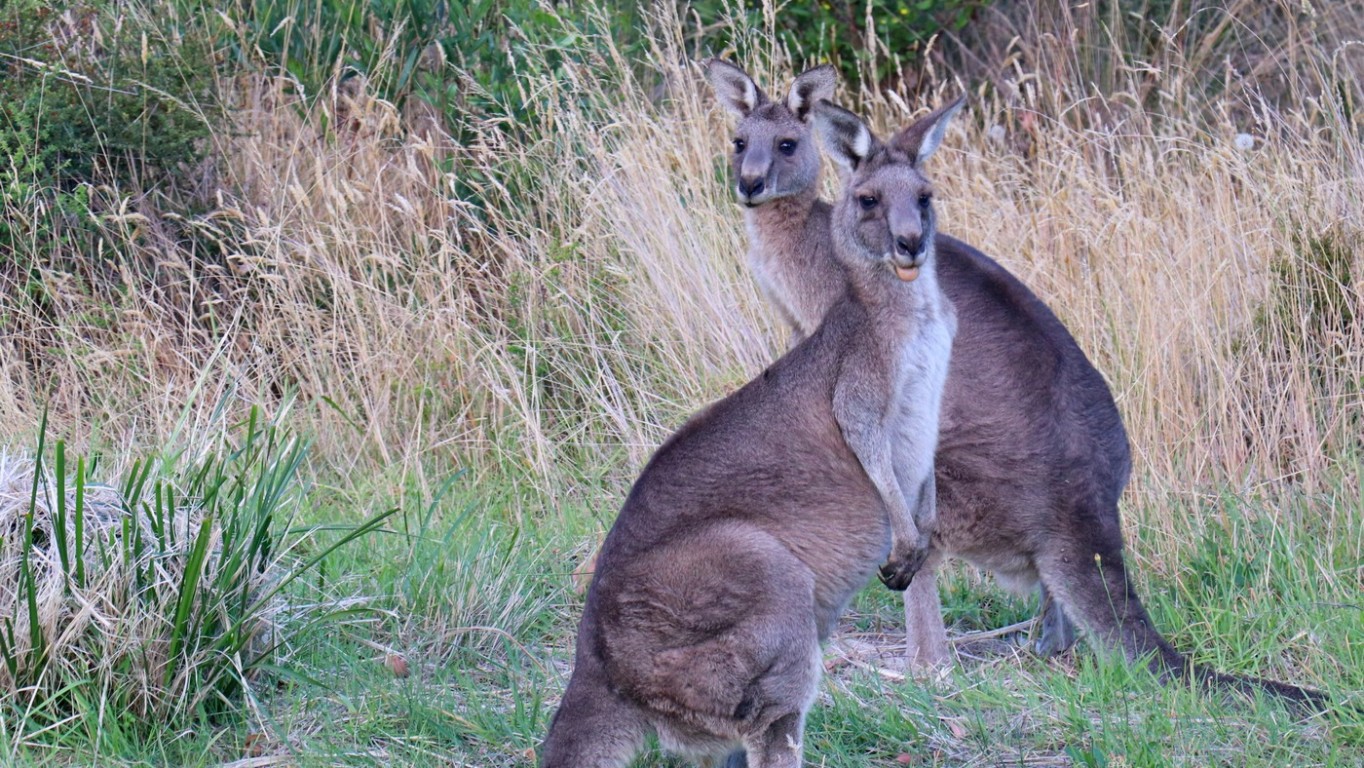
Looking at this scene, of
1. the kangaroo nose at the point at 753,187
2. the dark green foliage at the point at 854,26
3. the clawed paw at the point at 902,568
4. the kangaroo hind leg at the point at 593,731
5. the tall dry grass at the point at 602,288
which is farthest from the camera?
the dark green foliage at the point at 854,26

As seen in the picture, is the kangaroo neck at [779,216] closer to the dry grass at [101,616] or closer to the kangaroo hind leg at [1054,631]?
the kangaroo hind leg at [1054,631]

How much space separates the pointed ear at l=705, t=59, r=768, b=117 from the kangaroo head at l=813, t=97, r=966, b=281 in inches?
51.1

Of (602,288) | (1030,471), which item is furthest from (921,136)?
(602,288)

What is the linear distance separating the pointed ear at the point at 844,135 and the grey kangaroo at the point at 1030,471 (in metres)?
0.27

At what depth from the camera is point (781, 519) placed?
355cm

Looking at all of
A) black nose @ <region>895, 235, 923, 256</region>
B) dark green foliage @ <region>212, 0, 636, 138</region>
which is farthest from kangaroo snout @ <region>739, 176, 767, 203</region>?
dark green foliage @ <region>212, 0, 636, 138</region>

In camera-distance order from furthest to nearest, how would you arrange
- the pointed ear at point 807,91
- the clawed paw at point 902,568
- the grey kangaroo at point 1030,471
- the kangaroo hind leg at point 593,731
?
the pointed ear at point 807,91 < the grey kangaroo at point 1030,471 < the clawed paw at point 902,568 < the kangaroo hind leg at point 593,731

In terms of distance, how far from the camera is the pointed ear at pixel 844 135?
4.13 metres

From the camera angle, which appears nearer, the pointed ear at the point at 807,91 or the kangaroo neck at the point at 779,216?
the kangaroo neck at the point at 779,216

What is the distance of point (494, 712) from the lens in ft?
12.8

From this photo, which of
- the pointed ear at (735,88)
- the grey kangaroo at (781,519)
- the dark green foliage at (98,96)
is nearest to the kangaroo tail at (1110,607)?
the grey kangaroo at (781,519)

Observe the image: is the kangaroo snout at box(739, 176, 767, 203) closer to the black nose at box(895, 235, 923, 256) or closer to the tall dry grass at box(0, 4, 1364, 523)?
the tall dry grass at box(0, 4, 1364, 523)

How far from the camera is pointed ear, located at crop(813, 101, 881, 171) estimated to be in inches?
163

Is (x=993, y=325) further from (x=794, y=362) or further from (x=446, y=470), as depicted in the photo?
(x=446, y=470)
